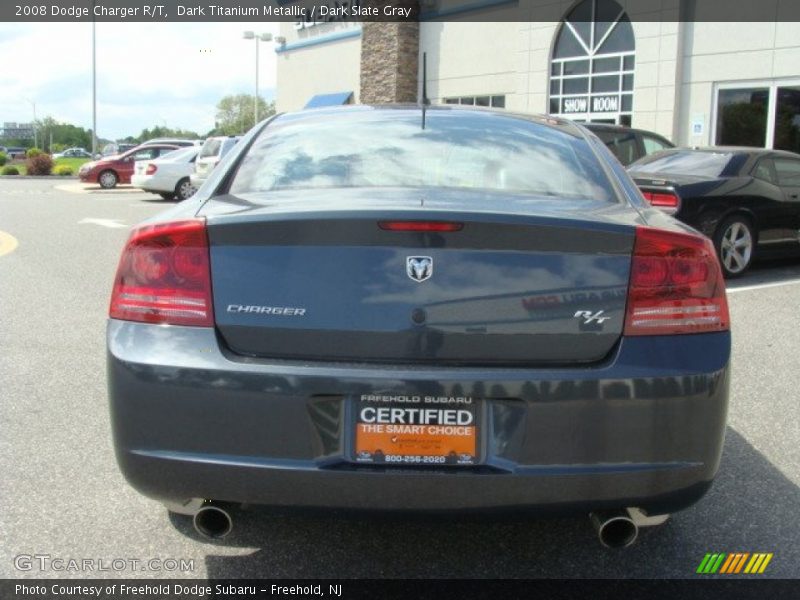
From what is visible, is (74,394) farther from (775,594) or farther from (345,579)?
(775,594)

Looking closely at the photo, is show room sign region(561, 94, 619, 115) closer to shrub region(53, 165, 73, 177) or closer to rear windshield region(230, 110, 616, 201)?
rear windshield region(230, 110, 616, 201)

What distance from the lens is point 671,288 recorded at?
282cm

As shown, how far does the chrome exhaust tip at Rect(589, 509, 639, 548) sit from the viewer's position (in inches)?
111

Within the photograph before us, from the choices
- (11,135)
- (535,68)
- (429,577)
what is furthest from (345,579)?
(11,135)

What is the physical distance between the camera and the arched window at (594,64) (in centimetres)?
2423

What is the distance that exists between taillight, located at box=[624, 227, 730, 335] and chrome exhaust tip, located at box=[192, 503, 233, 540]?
4.37 ft

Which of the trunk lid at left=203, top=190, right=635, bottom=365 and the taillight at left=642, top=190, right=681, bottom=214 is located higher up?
the taillight at left=642, top=190, right=681, bottom=214

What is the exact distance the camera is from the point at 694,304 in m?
2.85

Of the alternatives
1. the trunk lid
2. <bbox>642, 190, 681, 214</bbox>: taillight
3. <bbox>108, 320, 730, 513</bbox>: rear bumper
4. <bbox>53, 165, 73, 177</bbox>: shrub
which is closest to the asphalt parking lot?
<bbox>108, 320, 730, 513</bbox>: rear bumper

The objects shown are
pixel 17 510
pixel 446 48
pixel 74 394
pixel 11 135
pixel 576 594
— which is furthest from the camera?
pixel 11 135

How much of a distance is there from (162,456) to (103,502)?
3.87 feet

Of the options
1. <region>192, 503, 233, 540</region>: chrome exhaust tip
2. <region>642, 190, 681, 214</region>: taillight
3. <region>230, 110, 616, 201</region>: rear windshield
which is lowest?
<region>192, 503, 233, 540</region>: chrome exhaust tip

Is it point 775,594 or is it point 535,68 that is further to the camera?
point 535,68

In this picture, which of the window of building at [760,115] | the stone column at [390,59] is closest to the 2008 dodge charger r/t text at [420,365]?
the window of building at [760,115]
